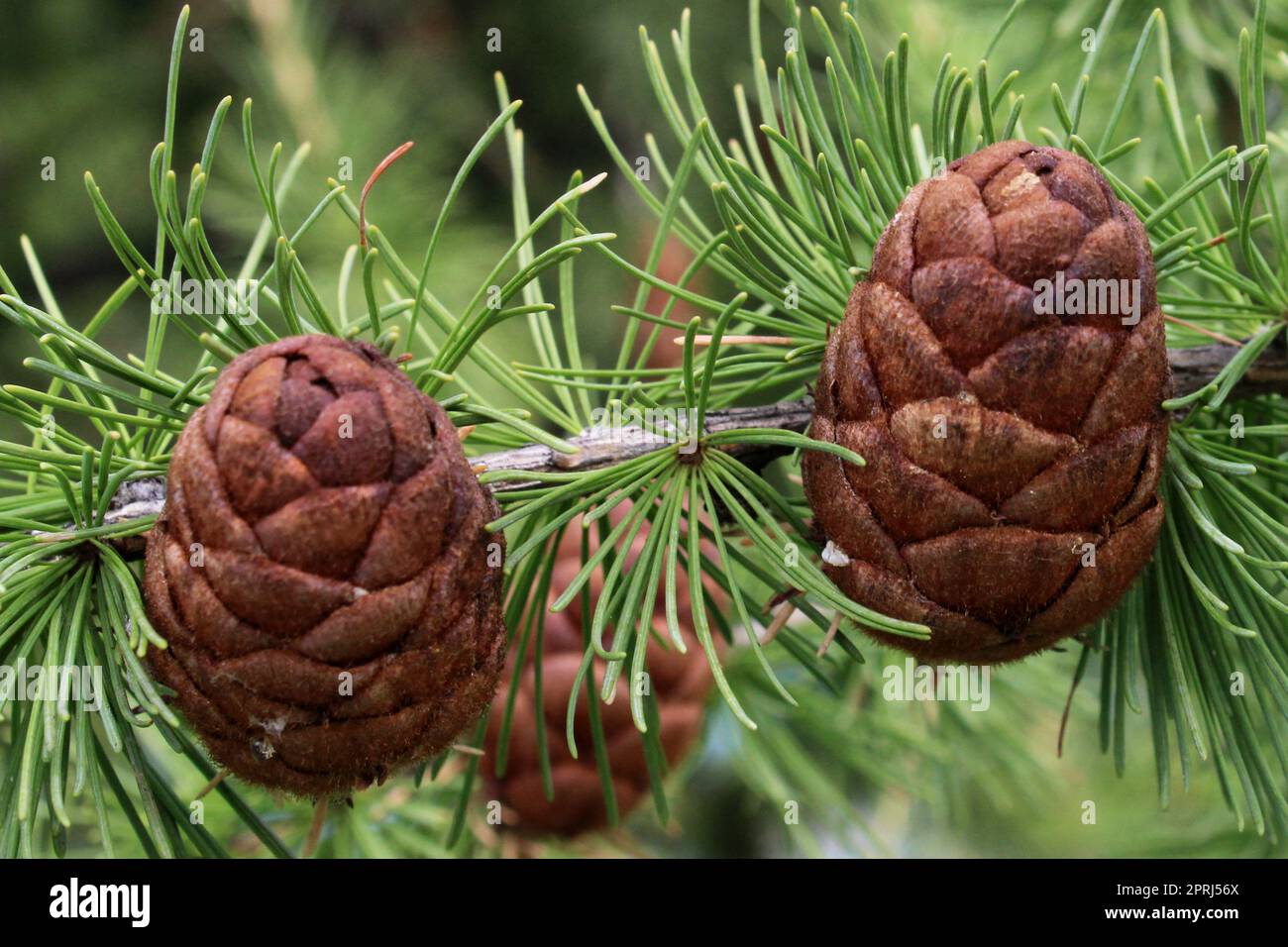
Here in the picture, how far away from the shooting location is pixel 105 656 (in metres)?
0.64

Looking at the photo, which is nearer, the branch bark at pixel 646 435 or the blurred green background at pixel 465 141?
the branch bark at pixel 646 435

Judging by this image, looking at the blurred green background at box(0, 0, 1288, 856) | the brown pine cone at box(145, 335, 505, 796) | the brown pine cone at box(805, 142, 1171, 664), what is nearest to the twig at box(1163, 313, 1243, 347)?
the brown pine cone at box(805, 142, 1171, 664)

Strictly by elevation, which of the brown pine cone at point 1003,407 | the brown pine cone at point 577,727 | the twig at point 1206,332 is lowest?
the brown pine cone at point 577,727

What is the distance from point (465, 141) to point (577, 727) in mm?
1532

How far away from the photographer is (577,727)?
44.5 inches

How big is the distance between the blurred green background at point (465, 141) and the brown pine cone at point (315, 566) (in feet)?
2.75

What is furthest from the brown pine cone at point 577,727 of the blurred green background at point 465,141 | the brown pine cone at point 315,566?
the brown pine cone at point 315,566

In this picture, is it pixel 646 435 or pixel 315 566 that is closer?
pixel 315 566

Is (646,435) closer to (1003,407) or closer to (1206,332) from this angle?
(1003,407)

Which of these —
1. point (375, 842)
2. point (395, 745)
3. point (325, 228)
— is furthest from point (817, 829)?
point (395, 745)

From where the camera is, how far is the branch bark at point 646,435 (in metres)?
0.70

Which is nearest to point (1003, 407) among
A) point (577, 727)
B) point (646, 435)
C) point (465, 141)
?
point (646, 435)

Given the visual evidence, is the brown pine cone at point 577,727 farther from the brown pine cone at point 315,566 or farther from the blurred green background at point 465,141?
the brown pine cone at point 315,566
